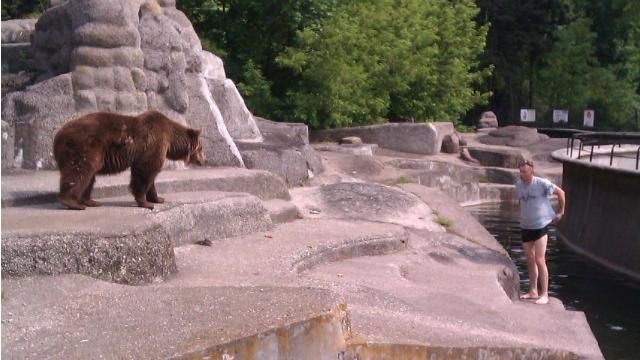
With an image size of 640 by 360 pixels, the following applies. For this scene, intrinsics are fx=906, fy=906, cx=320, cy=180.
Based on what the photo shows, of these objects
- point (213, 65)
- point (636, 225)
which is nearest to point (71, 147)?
point (213, 65)

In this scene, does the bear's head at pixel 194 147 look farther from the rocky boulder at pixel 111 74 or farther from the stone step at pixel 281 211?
the rocky boulder at pixel 111 74

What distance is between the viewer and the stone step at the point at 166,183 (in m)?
8.70

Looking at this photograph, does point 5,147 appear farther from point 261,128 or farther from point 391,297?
point 261,128

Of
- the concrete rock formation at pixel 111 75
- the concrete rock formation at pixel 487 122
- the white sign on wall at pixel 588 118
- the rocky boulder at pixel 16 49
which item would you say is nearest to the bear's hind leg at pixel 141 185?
the concrete rock formation at pixel 111 75

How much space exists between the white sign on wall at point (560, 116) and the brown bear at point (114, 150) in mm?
38247

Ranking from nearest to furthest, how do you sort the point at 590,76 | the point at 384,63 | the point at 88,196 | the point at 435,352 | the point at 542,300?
the point at 435,352 < the point at 88,196 < the point at 542,300 < the point at 384,63 < the point at 590,76

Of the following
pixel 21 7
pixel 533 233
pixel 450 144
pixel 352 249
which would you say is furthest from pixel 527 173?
pixel 21 7

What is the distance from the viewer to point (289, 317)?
5.63 metres

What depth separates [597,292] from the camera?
14250 mm

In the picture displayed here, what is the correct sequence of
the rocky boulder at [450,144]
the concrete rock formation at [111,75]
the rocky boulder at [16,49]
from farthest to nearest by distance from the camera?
the rocky boulder at [450,144]
the rocky boulder at [16,49]
the concrete rock formation at [111,75]

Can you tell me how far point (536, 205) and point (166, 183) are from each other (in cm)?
414

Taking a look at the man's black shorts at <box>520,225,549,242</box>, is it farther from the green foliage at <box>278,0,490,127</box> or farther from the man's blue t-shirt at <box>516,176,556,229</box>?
the green foliage at <box>278,0,490,127</box>

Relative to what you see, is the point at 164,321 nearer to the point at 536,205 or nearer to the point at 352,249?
the point at 352,249

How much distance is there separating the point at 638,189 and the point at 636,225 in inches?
25.1
